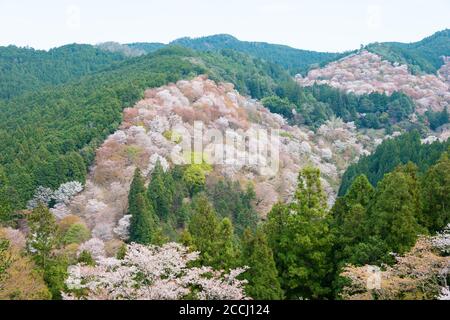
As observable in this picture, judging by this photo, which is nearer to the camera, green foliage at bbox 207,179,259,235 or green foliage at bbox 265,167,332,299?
green foliage at bbox 265,167,332,299

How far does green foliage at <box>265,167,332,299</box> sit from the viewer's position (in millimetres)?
22281

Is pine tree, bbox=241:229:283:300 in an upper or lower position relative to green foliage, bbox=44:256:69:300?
upper

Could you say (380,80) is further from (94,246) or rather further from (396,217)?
(396,217)

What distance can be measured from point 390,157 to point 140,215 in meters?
28.6

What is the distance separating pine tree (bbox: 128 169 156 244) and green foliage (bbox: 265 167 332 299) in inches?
645

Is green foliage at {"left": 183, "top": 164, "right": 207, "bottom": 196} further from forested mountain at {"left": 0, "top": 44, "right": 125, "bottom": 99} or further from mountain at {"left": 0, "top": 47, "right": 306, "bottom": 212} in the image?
forested mountain at {"left": 0, "top": 44, "right": 125, "bottom": 99}

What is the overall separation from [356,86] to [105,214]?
276ft

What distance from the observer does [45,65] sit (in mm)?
135750

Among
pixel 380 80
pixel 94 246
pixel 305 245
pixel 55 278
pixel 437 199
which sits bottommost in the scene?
pixel 94 246

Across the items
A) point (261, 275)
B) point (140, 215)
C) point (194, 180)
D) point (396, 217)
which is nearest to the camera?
point (396, 217)

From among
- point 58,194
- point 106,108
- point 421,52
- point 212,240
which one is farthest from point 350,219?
point 421,52

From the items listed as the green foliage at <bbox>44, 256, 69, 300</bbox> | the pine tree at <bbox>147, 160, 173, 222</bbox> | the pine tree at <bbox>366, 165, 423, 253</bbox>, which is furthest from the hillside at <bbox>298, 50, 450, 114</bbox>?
the green foliage at <bbox>44, 256, 69, 300</bbox>

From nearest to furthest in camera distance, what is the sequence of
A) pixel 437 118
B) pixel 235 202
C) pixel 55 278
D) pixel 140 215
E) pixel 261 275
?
pixel 261 275, pixel 55 278, pixel 140 215, pixel 235 202, pixel 437 118
